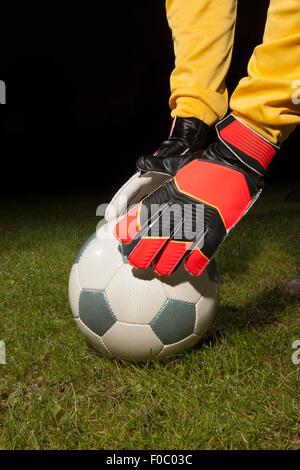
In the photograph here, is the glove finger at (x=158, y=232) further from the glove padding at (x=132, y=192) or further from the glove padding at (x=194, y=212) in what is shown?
the glove padding at (x=132, y=192)

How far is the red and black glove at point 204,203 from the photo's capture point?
1480 millimetres

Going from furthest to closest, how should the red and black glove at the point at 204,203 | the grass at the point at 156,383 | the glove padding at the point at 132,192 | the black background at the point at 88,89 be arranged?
the black background at the point at 88,89 → the glove padding at the point at 132,192 → the red and black glove at the point at 204,203 → the grass at the point at 156,383

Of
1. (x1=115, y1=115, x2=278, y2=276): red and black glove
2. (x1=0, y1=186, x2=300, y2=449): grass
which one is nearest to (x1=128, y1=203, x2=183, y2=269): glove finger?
(x1=115, y1=115, x2=278, y2=276): red and black glove

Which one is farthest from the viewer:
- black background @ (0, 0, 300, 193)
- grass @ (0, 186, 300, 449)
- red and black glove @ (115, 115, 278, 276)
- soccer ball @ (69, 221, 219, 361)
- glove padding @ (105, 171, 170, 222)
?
black background @ (0, 0, 300, 193)

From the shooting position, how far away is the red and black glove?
4.86ft

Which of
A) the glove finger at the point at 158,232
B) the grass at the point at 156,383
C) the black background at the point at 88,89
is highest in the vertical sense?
the glove finger at the point at 158,232

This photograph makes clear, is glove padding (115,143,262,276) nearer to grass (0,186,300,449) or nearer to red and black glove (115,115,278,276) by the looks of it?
red and black glove (115,115,278,276)

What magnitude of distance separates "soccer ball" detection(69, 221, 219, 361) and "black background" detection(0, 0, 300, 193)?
863 centimetres

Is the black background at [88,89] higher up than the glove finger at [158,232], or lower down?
lower down

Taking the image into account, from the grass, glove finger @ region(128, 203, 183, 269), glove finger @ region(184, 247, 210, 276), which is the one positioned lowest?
the grass

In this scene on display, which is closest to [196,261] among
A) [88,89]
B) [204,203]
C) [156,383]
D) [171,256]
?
[171,256]

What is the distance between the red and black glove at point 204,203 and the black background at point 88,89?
349 inches

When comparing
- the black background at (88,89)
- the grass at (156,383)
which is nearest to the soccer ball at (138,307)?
the grass at (156,383)
